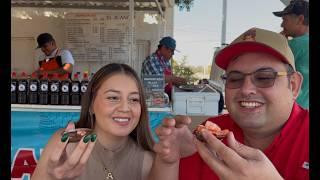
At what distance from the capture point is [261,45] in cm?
148

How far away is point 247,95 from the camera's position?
1.47 metres

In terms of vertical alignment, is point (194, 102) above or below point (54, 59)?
below

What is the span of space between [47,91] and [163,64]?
2.49 m

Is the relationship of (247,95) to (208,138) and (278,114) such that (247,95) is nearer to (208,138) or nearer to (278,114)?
(278,114)

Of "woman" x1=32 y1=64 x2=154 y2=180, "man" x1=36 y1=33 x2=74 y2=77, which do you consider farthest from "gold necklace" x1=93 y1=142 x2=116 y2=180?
"man" x1=36 y1=33 x2=74 y2=77

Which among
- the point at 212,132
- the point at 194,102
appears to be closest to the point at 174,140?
the point at 212,132

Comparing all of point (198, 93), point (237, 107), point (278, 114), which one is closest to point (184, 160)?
point (237, 107)

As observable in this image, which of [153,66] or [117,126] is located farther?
[153,66]

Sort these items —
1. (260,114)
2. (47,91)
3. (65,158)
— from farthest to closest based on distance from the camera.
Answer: (47,91) < (65,158) < (260,114)

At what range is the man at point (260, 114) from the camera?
1399mm

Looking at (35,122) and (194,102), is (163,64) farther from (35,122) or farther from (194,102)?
(35,122)

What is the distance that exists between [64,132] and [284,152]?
880 mm

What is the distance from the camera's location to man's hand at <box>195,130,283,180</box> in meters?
1.14
